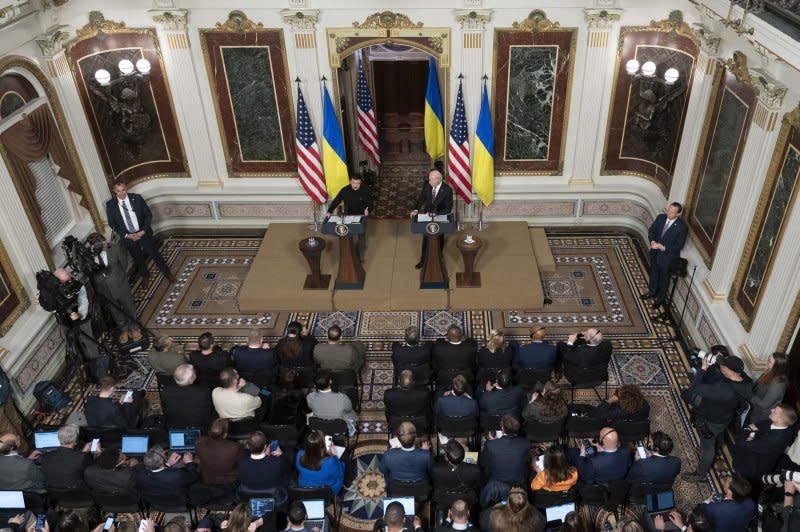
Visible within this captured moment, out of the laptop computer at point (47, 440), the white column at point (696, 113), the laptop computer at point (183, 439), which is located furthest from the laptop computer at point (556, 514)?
the white column at point (696, 113)

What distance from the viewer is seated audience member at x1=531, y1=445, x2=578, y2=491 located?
5.76 m

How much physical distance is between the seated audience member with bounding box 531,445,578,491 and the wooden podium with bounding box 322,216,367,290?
4.40 meters

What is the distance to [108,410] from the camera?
6.83 metres

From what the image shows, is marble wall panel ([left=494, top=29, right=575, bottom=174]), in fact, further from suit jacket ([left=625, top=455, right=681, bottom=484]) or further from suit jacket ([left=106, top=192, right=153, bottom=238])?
suit jacket ([left=625, top=455, right=681, bottom=484])

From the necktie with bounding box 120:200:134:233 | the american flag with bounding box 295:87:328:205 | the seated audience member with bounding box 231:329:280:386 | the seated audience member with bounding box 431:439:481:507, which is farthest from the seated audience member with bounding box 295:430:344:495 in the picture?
the necktie with bounding box 120:200:134:233

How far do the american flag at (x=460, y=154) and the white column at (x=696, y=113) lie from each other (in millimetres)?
2978

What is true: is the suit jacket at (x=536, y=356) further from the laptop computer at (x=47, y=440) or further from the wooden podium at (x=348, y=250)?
the laptop computer at (x=47, y=440)

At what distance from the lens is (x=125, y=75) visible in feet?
33.6

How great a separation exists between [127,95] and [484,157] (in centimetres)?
553

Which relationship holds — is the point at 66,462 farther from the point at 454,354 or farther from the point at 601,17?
the point at 601,17

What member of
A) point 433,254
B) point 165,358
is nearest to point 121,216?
point 165,358

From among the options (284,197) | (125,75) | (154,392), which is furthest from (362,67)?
(154,392)

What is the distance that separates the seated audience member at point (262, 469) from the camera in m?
5.94

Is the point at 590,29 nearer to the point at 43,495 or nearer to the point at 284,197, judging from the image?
the point at 284,197
